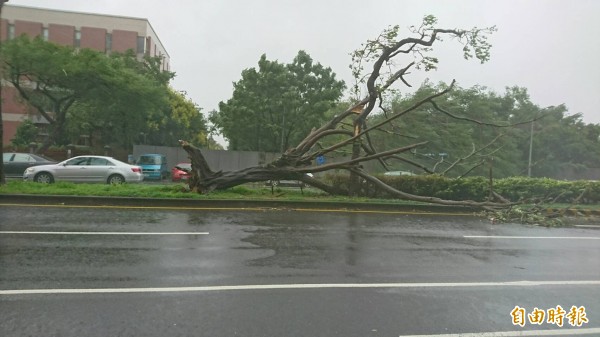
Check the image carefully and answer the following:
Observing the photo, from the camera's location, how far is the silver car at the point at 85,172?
16.7 metres

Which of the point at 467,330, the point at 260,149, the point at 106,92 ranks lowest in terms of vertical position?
the point at 467,330

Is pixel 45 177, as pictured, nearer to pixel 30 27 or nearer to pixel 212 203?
pixel 212 203

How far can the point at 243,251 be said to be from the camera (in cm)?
709

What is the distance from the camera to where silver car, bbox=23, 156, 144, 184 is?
16.7 metres

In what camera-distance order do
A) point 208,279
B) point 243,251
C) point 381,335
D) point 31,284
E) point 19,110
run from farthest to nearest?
point 19,110
point 243,251
point 208,279
point 31,284
point 381,335

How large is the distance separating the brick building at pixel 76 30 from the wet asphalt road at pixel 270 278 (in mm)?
40537

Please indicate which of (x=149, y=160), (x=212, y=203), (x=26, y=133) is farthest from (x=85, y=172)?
(x=26, y=133)

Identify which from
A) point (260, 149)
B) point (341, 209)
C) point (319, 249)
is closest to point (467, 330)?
point (319, 249)

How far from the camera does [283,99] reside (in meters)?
30.6

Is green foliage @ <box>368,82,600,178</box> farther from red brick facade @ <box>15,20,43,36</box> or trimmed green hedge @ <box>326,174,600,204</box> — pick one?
red brick facade @ <box>15,20,43,36</box>

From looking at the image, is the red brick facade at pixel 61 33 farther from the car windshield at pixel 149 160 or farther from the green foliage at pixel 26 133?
the car windshield at pixel 149 160

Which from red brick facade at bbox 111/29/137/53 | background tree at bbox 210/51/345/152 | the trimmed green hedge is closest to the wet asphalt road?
the trimmed green hedge

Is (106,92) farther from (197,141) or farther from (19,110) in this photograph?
(19,110)

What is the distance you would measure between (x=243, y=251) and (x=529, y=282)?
4.43 metres
